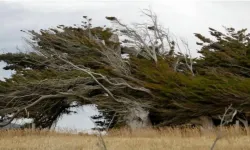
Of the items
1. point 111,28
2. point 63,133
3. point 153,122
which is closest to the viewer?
point 63,133

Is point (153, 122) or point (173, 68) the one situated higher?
point (173, 68)

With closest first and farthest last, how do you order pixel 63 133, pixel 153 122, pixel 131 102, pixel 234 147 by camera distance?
pixel 234 147, pixel 63 133, pixel 131 102, pixel 153 122

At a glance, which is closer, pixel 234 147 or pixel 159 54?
pixel 234 147

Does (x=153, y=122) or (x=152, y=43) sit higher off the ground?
(x=152, y=43)

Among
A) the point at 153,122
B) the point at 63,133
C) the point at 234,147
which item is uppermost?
the point at 234,147

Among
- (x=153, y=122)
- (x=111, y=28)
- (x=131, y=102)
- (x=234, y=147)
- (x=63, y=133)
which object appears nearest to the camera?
(x=234, y=147)

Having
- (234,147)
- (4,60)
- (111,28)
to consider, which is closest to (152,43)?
(111,28)

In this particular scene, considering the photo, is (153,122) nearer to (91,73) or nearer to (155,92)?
(155,92)

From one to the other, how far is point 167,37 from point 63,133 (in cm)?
1202

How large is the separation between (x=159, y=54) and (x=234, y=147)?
642 inches

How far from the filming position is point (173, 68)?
92.2ft

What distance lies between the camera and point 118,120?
27.5 m

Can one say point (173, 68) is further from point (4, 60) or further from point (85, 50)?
point (4, 60)

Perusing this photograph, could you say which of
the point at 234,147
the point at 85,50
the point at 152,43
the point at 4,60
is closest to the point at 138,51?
the point at 152,43
